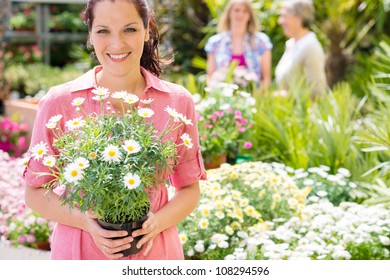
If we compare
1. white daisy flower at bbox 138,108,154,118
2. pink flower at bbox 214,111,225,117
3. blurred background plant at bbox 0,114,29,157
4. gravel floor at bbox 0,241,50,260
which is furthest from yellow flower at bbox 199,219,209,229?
blurred background plant at bbox 0,114,29,157

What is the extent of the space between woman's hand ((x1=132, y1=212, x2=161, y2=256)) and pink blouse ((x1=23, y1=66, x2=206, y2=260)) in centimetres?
6

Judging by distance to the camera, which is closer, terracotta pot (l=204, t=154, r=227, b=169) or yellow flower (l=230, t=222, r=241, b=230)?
yellow flower (l=230, t=222, r=241, b=230)

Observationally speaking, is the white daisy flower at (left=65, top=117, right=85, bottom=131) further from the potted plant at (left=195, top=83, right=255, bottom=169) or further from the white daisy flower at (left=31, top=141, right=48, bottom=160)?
the potted plant at (left=195, top=83, right=255, bottom=169)

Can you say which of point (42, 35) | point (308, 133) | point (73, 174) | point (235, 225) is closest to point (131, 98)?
point (73, 174)

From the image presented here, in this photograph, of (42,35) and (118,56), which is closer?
(118,56)

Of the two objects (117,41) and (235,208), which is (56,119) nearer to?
(117,41)

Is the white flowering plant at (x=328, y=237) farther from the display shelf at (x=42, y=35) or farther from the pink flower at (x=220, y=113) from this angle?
the display shelf at (x=42, y=35)

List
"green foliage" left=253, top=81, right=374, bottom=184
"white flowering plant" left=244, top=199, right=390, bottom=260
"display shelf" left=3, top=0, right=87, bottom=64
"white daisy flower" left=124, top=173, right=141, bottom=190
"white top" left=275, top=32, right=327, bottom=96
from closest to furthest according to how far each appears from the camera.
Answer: "white daisy flower" left=124, top=173, right=141, bottom=190 → "white flowering plant" left=244, top=199, right=390, bottom=260 → "green foliage" left=253, top=81, right=374, bottom=184 → "white top" left=275, top=32, right=327, bottom=96 → "display shelf" left=3, top=0, right=87, bottom=64

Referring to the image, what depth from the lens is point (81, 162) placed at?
6.78ft

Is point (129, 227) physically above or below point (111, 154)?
below

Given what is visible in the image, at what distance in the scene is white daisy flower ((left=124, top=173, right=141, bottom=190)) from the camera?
205 centimetres

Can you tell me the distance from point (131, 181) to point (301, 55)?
411 cm

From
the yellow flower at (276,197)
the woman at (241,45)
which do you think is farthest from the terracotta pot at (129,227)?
the woman at (241,45)
